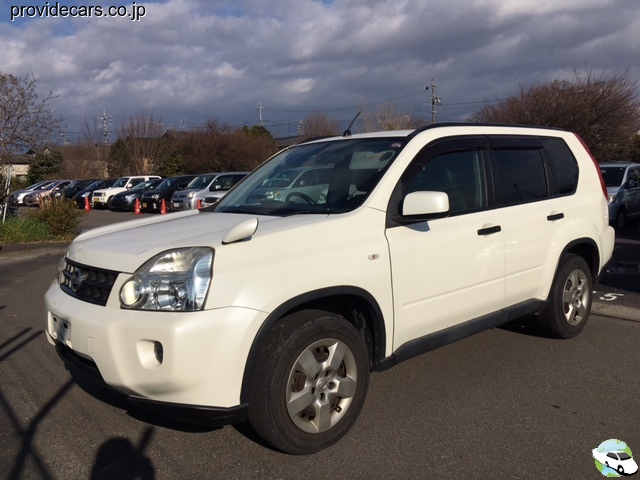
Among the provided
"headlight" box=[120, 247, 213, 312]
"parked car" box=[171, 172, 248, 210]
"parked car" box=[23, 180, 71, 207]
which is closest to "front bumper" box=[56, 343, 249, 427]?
"headlight" box=[120, 247, 213, 312]

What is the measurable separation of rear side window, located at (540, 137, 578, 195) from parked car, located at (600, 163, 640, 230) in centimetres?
817

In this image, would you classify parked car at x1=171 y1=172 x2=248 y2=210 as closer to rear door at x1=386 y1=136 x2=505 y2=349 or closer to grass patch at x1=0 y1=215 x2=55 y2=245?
grass patch at x1=0 y1=215 x2=55 y2=245

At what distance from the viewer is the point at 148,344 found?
9.84 ft

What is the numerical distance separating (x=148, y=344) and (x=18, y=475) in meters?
1.10

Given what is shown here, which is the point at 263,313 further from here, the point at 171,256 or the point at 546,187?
the point at 546,187

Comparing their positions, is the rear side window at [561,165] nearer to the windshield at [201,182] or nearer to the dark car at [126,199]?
the windshield at [201,182]

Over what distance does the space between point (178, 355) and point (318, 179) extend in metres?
1.88

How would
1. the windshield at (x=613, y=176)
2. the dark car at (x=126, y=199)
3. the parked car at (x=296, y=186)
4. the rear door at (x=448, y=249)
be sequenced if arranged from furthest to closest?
the dark car at (x=126, y=199)
the windshield at (x=613, y=176)
the parked car at (x=296, y=186)
the rear door at (x=448, y=249)

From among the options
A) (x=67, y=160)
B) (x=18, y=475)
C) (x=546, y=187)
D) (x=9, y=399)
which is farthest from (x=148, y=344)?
(x=67, y=160)

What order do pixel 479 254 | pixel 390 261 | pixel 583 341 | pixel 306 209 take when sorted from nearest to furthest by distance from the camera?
pixel 390 261
pixel 306 209
pixel 479 254
pixel 583 341

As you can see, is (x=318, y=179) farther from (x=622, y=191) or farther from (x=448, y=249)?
(x=622, y=191)

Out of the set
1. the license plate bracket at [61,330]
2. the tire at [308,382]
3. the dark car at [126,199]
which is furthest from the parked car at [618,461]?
the dark car at [126,199]

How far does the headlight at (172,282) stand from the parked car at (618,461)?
240 centimetres

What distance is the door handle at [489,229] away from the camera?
4258 mm
